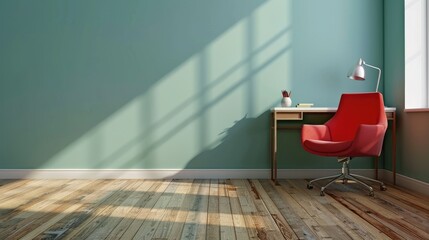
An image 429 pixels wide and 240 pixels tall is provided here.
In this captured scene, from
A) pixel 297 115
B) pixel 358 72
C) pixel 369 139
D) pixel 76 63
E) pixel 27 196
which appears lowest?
pixel 27 196

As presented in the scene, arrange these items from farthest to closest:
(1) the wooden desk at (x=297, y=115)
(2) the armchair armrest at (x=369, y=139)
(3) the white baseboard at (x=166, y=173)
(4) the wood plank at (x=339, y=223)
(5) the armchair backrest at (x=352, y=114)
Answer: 1. (3) the white baseboard at (x=166, y=173)
2. (1) the wooden desk at (x=297, y=115)
3. (5) the armchair backrest at (x=352, y=114)
4. (2) the armchair armrest at (x=369, y=139)
5. (4) the wood plank at (x=339, y=223)

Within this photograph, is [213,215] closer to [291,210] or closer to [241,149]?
[291,210]

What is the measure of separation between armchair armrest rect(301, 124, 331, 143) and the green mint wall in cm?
42

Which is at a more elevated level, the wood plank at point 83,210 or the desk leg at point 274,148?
the desk leg at point 274,148

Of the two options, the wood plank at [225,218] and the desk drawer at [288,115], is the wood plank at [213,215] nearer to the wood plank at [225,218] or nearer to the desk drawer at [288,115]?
the wood plank at [225,218]

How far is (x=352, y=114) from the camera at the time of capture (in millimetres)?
3699

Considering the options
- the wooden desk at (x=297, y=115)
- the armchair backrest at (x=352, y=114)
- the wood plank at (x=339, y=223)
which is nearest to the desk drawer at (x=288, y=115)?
the wooden desk at (x=297, y=115)

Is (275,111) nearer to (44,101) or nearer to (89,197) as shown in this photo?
(89,197)

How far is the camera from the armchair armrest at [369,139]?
A: 10.5ft

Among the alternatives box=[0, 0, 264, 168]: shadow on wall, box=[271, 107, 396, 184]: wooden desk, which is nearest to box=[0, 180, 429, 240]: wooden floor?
box=[271, 107, 396, 184]: wooden desk

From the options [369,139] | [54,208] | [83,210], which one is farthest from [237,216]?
[369,139]

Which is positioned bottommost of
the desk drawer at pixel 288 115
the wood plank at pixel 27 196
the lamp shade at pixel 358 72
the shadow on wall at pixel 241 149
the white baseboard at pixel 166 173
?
the wood plank at pixel 27 196

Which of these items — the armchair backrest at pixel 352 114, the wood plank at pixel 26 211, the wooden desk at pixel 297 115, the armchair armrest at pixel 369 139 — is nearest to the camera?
the wood plank at pixel 26 211

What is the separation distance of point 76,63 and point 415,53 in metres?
3.50
